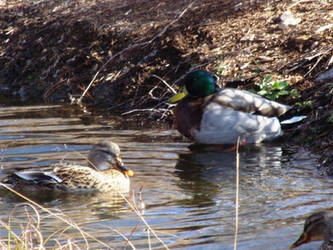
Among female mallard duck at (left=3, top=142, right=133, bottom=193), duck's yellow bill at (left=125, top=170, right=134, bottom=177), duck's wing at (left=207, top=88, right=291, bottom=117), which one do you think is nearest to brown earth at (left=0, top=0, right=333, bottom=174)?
duck's wing at (left=207, top=88, right=291, bottom=117)

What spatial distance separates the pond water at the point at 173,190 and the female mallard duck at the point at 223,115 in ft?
0.59

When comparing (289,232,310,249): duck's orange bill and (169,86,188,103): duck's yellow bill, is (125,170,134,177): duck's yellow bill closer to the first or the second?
(169,86,188,103): duck's yellow bill

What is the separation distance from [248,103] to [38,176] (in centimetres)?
297

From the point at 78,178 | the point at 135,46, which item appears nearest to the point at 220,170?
the point at 78,178

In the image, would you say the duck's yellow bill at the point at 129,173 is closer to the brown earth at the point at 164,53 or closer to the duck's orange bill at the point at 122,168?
the duck's orange bill at the point at 122,168

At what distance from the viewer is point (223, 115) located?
802 cm

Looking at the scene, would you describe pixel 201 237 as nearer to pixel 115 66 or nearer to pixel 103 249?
pixel 103 249

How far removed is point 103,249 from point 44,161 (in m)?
2.85

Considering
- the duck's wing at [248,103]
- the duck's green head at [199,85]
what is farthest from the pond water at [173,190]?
the duck's green head at [199,85]

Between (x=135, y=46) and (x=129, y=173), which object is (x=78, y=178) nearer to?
(x=129, y=173)

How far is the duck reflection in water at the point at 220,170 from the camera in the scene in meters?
6.28

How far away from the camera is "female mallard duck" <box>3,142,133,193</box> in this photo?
6297 millimetres

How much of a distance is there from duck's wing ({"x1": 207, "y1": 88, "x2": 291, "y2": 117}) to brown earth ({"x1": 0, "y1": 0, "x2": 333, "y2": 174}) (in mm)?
327

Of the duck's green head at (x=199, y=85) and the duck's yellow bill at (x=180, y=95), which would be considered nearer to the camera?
the duck's green head at (x=199, y=85)
